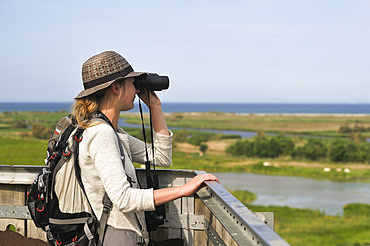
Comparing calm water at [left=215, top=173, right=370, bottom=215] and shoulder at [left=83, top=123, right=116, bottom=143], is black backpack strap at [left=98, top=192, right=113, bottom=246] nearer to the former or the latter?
shoulder at [left=83, top=123, right=116, bottom=143]

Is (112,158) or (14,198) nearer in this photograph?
(112,158)

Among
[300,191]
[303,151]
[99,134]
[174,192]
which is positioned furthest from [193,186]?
[303,151]

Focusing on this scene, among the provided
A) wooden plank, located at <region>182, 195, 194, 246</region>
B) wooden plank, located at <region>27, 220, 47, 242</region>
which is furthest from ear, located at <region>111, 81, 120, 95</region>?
wooden plank, located at <region>27, 220, 47, 242</region>

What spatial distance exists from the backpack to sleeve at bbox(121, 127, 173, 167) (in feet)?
1.92

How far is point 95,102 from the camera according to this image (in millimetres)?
1788

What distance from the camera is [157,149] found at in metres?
2.28

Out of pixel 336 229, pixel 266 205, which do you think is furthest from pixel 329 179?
pixel 336 229

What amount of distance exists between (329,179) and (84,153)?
2057 cm

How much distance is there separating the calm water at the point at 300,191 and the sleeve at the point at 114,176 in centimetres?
1231

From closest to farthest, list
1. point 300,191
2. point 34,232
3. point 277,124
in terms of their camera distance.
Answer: point 34,232 → point 300,191 → point 277,124

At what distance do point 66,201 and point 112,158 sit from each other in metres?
0.36

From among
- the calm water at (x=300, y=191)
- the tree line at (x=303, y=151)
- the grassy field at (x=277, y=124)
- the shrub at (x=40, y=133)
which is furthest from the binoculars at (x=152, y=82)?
the grassy field at (x=277, y=124)

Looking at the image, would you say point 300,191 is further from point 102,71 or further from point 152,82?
point 102,71

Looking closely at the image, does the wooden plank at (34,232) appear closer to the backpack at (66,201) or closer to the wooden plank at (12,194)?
the wooden plank at (12,194)
